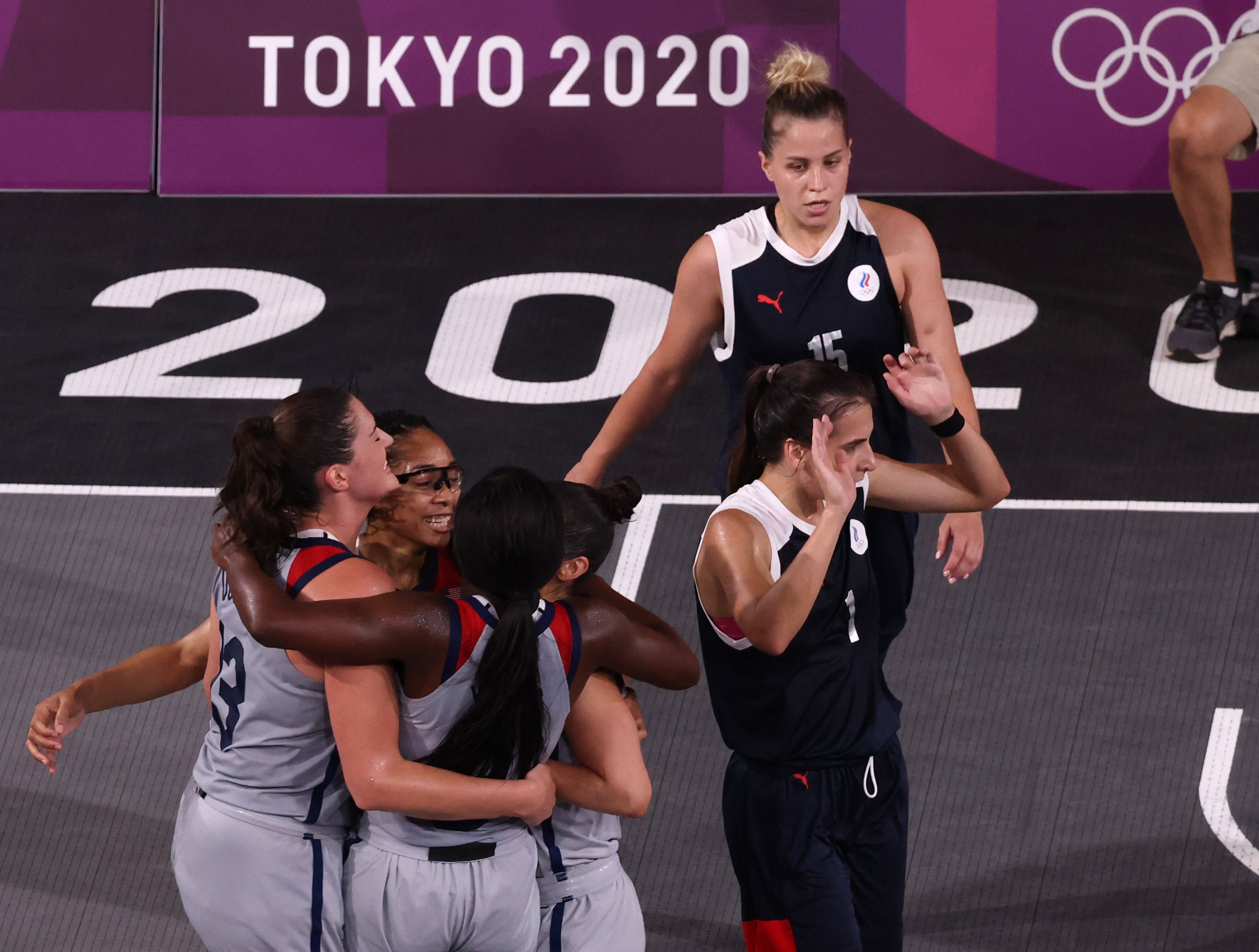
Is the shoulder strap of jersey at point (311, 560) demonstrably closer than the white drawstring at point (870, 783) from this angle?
Yes

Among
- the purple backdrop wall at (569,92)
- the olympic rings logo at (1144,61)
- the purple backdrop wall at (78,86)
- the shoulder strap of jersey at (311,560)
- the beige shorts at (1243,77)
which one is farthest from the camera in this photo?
the purple backdrop wall at (78,86)

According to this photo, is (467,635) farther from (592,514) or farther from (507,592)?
(592,514)

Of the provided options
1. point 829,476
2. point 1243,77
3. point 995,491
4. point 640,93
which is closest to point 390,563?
point 829,476

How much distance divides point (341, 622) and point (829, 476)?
0.95m

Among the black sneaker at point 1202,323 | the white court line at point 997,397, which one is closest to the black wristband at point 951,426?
the white court line at point 997,397

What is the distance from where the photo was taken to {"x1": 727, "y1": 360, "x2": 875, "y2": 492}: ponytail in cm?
329

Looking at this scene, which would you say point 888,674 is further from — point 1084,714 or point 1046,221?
point 1046,221

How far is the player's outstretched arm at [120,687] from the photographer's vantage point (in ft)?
10.3

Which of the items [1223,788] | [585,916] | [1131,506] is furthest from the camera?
[1131,506]

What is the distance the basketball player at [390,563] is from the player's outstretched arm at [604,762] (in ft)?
1.03

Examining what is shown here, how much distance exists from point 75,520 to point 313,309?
1583 millimetres

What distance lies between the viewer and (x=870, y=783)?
3.43m

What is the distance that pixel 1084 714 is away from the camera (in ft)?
15.8

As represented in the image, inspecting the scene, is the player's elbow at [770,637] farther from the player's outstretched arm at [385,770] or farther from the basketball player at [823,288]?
the basketball player at [823,288]
